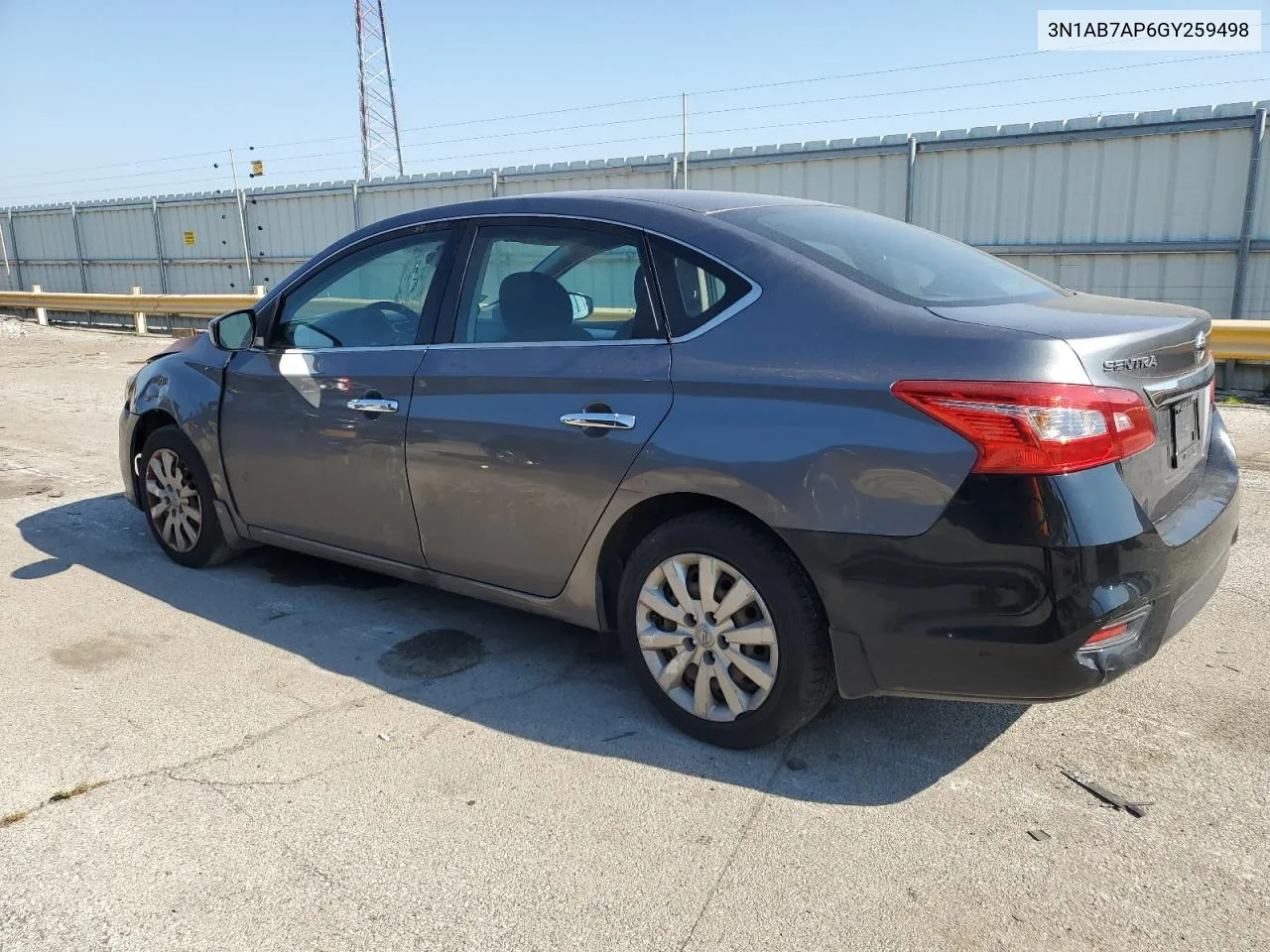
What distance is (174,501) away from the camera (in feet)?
15.9

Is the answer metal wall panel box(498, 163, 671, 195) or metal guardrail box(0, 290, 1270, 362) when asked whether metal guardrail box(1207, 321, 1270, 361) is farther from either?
metal wall panel box(498, 163, 671, 195)

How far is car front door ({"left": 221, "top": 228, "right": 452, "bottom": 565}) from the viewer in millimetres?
3775

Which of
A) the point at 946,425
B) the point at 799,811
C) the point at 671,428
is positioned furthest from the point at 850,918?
the point at 671,428

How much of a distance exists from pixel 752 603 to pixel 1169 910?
125cm

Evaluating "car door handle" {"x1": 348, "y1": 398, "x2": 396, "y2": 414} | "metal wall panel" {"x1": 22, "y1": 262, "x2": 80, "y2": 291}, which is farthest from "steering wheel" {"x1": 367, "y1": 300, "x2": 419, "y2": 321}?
"metal wall panel" {"x1": 22, "y1": 262, "x2": 80, "y2": 291}

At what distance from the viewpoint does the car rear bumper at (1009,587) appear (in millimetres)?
2449

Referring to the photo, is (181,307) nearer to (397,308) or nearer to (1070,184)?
(1070,184)

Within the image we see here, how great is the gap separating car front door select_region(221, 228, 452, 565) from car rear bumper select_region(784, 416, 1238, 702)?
1.72 m

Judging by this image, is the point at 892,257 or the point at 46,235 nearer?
the point at 892,257

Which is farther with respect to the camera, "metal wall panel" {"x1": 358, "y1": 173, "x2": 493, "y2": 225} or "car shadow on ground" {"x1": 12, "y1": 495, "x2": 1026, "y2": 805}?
"metal wall panel" {"x1": 358, "y1": 173, "x2": 493, "y2": 225}

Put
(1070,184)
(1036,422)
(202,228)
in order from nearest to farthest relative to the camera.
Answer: (1036,422), (1070,184), (202,228)

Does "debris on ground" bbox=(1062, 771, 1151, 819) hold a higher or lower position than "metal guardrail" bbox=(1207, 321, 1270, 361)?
lower

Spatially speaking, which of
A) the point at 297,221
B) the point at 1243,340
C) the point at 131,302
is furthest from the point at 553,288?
the point at 297,221

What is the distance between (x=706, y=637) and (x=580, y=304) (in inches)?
48.4
